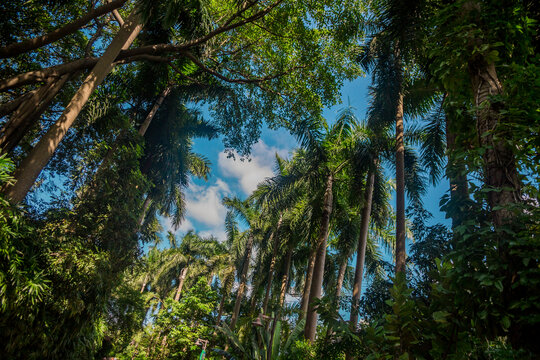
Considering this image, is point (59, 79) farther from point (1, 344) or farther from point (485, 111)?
point (485, 111)

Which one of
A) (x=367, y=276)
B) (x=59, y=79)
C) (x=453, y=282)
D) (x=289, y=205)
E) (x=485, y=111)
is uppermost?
(x=289, y=205)

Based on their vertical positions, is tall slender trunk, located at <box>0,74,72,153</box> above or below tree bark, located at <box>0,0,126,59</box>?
below

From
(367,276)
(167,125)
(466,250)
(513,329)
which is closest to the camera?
(513,329)

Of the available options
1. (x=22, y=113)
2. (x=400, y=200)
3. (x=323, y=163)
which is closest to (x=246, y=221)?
(x=323, y=163)

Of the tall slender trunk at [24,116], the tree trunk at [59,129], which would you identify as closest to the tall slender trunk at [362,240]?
the tree trunk at [59,129]

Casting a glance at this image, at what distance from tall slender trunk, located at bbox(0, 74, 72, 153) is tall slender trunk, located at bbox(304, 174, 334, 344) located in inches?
363

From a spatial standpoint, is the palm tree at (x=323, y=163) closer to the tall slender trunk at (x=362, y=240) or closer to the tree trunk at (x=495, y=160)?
the tall slender trunk at (x=362, y=240)

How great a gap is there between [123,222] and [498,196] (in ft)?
28.5

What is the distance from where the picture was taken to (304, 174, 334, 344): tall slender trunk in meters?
10.2

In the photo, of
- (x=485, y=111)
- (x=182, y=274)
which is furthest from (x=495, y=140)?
(x=182, y=274)

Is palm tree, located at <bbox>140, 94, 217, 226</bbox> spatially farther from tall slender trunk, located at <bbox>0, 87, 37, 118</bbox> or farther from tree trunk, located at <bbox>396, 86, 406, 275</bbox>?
tree trunk, located at <bbox>396, 86, 406, 275</bbox>

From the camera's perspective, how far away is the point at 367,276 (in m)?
17.5

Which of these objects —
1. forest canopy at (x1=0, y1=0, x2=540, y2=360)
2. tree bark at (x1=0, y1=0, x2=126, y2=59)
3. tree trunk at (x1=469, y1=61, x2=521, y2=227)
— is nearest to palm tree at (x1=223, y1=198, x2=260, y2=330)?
forest canopy at (x1=0, y1=0, x2=540, y2=360)

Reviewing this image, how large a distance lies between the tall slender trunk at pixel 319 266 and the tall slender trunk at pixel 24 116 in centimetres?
921
